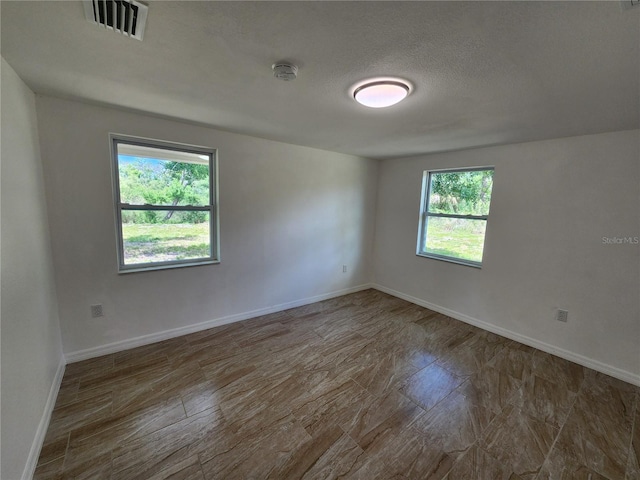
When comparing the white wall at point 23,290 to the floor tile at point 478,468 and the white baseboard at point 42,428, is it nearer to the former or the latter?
the white baseboard at point 42,428

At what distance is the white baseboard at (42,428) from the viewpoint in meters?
1.40

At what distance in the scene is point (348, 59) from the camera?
1.44 metres

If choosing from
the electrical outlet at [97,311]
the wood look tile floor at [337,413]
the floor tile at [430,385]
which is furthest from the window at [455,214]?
the electrical outlet at [97,311]

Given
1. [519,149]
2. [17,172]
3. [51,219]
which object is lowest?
[51,219]

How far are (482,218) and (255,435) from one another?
3469 mm

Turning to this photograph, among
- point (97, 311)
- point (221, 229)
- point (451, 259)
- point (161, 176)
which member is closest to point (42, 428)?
point (97, 311)

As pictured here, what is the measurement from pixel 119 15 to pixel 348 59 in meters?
1.10

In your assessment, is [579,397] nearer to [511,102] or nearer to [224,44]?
[511,102]

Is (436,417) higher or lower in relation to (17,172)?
lower

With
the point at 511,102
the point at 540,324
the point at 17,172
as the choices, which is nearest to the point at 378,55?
the point at 511,102

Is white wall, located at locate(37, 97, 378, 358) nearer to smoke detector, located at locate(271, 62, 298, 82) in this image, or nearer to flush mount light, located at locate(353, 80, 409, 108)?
smoke detector, located at locate(271, 62, 298, 82)

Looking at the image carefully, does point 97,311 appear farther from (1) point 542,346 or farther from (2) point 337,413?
(1) point 542,346

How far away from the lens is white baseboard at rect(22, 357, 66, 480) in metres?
1.40

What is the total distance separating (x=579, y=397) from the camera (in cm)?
217
